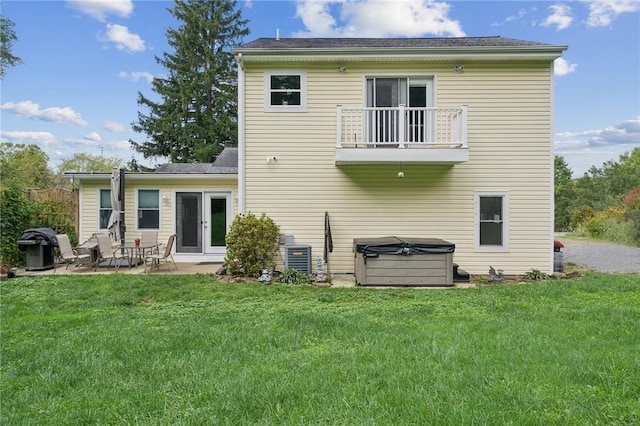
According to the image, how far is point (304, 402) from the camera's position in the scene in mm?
2717

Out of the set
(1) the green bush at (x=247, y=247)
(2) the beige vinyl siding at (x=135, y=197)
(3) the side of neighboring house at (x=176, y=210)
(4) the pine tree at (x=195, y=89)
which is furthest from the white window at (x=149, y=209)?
(4) the pine tree at (x=195, y=89)

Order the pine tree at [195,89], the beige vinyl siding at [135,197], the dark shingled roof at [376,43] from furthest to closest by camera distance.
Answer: the pine tree at [195,89] → the beige vinyl siding at [135,197] → the dark shingled roof at [376,43]

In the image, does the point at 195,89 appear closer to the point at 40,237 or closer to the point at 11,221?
the point at 11,221

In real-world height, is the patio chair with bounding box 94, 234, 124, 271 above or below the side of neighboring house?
below

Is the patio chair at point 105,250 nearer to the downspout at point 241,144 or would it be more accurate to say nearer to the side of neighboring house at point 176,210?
Result: the side of neighboring house at point 176,210

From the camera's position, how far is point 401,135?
331 inches

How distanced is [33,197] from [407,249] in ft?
36.3

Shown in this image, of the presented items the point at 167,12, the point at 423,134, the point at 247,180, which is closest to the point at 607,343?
the point at 423,134

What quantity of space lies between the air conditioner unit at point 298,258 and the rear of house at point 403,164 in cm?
48

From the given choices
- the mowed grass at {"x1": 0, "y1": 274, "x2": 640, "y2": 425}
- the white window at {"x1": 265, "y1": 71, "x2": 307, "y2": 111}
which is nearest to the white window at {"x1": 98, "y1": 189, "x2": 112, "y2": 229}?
the mowed grass at {"x1": 0, "y1": 274, "x2": 640, "y2": 425}

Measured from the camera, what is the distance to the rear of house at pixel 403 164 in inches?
356

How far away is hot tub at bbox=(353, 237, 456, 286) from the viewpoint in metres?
7.82

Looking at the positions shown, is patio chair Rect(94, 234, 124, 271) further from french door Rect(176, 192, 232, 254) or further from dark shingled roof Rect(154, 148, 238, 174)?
dark shingled roof Rect(154, 148, 238, 174)

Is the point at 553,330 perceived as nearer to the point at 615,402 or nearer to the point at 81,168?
the point at 615,402
